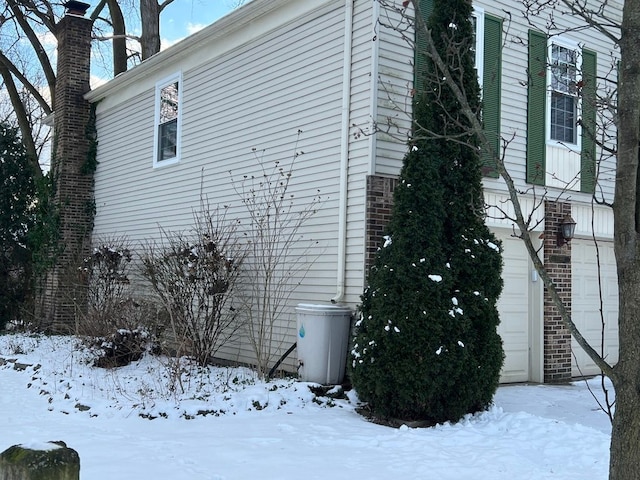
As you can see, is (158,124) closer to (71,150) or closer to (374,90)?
(71,150)

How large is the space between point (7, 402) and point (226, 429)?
3.35 meters

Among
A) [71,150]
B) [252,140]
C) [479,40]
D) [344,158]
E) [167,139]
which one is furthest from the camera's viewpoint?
[71,150]

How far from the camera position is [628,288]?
246 centimetres

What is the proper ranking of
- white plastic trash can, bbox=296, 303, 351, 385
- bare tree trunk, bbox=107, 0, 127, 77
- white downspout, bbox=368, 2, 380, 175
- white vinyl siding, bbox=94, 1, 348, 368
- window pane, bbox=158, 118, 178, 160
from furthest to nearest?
bare tree trunk, bbox=107, 0, 127, 77, window pane, bbox=158, 118, 178, 160, white vinyl siding, bbox=94, 1, 348, 368, white downspout, bbox=368, 2, 380, 175, white plastic trash can, bbox=296, 303, 351, 385

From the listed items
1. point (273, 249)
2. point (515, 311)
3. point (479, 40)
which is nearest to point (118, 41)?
point (273, 249)

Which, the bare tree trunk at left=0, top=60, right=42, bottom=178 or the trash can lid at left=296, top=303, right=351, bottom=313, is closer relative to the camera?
the trash can lid at left=296, top=303, right=351, bottom=313

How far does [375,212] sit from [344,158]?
0.82m

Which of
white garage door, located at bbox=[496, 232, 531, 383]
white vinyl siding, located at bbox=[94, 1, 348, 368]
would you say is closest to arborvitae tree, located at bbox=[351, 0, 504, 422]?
white vinyl siding, located at bbox=[94, 1, 348, 368]

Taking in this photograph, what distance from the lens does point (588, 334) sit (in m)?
10.5

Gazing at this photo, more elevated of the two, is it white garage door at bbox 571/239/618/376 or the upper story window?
the upper story window

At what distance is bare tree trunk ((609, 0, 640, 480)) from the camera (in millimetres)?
2428

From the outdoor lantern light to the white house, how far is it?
0.10 m

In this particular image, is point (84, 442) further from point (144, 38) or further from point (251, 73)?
point (144, 38)

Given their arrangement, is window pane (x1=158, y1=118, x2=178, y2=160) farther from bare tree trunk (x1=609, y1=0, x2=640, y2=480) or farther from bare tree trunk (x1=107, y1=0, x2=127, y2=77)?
bare tree trunk (x1=609, y1=0, x2=640, y2=480)
